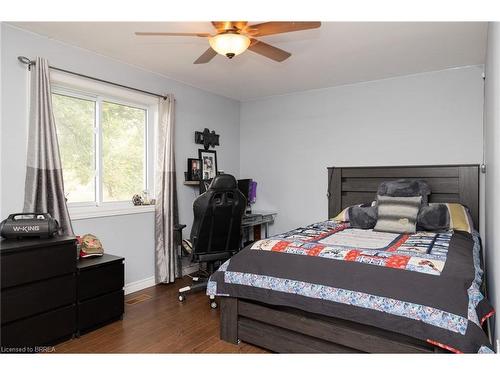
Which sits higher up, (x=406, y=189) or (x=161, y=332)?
(x=406, y=189)

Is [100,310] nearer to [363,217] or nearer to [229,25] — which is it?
[229,25]

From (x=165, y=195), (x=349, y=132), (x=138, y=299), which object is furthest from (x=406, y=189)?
(x=138, y=299)

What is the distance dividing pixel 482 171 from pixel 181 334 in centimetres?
327

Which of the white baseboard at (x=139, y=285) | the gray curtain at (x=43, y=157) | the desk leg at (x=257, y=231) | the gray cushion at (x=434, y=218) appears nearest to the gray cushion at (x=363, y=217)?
the gray cushion at (x=434, y=218)

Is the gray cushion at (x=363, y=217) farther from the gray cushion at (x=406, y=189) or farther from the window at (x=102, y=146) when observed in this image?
the window at (x=102, y=146)

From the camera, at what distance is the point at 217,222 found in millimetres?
3172

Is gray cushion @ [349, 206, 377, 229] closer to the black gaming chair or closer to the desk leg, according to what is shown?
the black gaming chair

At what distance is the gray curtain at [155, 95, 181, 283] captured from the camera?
378 centimetres

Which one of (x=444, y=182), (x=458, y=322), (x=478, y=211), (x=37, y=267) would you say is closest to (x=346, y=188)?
(x=444, y=182)

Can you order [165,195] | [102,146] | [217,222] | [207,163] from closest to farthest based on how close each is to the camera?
[217,222] < [102,146] < [165,195] < [207,163]

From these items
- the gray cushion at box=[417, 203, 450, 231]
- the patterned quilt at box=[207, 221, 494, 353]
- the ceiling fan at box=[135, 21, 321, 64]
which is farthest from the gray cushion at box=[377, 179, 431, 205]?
the ceiling fan at box=[135, 21, 321, 64]

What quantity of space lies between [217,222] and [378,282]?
5.59 ft

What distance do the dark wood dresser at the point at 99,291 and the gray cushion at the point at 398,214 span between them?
7.79ft

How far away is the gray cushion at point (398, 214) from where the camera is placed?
2.95m
